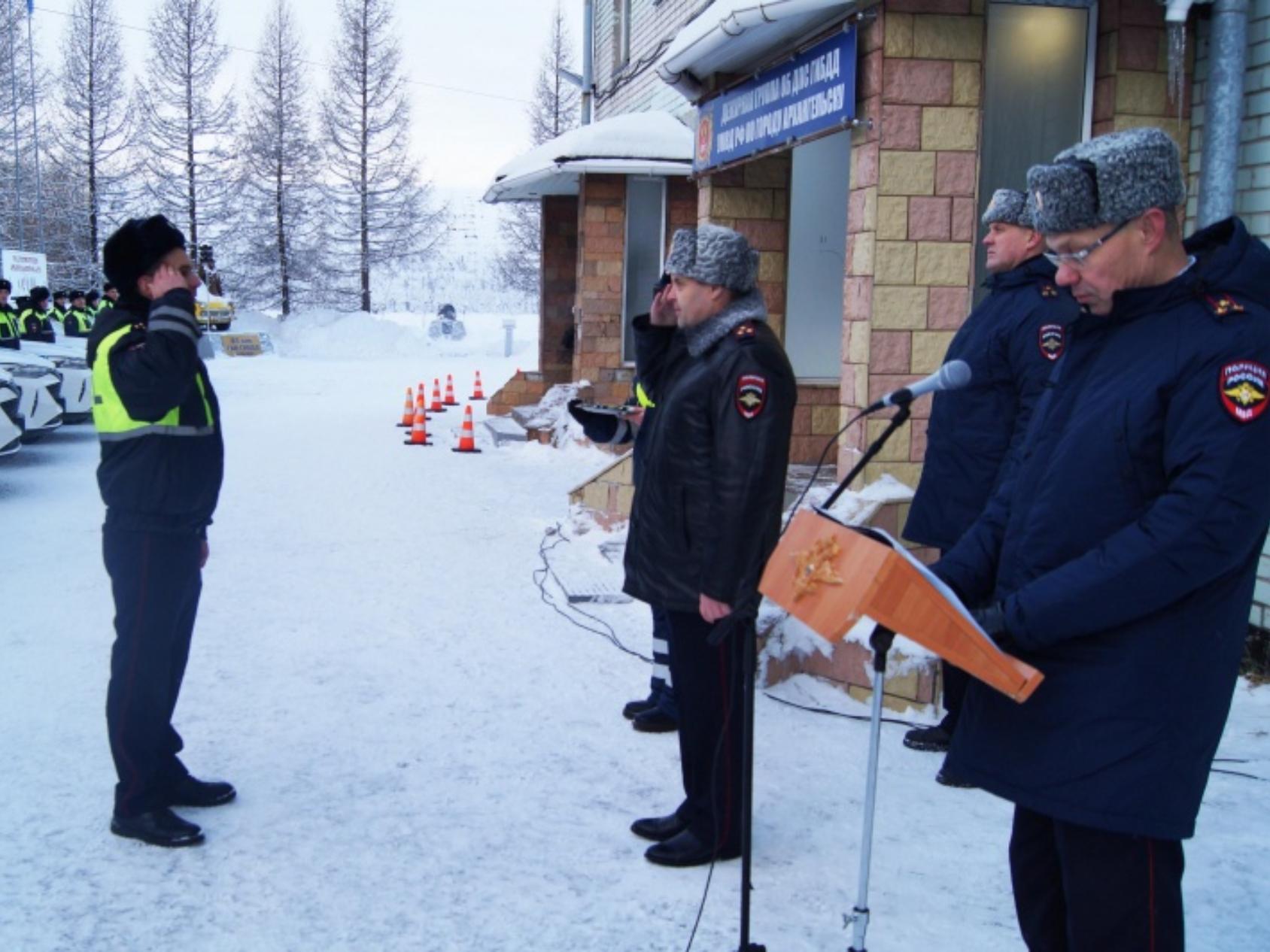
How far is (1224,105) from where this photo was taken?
5551mm

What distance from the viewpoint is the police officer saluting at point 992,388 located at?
13.9 feet

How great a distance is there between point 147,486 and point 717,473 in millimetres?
1805

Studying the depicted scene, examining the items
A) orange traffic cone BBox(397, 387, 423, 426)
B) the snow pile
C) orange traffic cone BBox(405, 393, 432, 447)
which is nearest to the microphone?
orange traffic cone BBox(405, 393, 432, 447)

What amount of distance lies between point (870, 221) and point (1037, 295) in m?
1.86

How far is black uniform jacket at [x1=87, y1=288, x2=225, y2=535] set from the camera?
3.70 metres

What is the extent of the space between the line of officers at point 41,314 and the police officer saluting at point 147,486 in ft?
18.8

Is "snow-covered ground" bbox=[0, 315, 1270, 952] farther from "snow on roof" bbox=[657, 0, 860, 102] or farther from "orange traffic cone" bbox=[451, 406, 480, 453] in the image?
"orange traffic cone" bbox=[451, 406, 480, 453]

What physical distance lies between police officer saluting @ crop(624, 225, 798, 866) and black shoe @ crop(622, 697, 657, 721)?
1.15 m

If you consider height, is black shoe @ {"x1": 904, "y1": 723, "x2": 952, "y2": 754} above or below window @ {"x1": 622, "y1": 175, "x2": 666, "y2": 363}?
below

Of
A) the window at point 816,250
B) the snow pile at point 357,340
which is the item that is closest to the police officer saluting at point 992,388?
the window at point 816,250

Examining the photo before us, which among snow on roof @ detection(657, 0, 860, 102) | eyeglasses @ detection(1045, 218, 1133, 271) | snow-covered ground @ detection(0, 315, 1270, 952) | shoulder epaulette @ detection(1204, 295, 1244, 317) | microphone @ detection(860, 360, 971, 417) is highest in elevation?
snow on roof @ detection(657, 0, 860, 102)

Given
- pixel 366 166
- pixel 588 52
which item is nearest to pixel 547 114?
pixel 366 166

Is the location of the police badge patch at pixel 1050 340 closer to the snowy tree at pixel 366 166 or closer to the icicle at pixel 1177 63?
the icicle at pixel 1177 63

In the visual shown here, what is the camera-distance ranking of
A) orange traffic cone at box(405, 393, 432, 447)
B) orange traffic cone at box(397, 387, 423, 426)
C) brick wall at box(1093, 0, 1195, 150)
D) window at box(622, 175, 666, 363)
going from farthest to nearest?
orange traffic cone at box(397, 387, 423, 426) < orange traffic cone at box(405, 393, 432, 447) < window at box(622, 175, 666, 363) < brick wall at box(1093, 0, 1195, 150)
